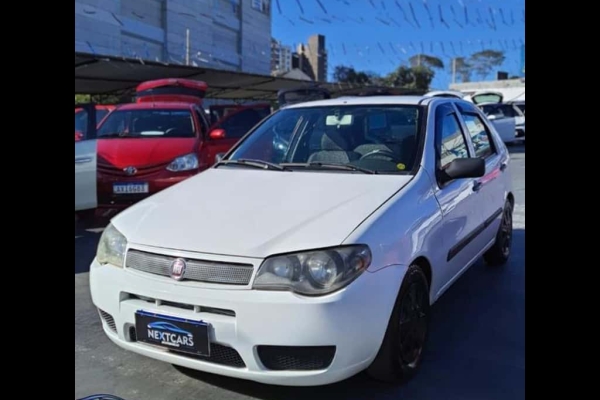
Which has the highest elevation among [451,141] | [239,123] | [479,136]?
[239,123]

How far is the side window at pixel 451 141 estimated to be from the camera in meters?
3.49

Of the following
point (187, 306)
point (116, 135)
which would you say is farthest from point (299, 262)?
point (116, 135)

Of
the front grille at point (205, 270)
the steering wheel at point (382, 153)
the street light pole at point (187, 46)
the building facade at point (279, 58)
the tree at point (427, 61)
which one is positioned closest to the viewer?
the front grille at point (205, 270)

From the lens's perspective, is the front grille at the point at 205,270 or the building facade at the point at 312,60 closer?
the front grille at the point at 205,270

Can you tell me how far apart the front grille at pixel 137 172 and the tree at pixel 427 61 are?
1889 inches

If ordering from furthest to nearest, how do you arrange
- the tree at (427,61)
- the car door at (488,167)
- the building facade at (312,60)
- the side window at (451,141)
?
the tree at (427,61) → the building facade at (312,60) → the car door at (488,167) → the side window at (451,141)

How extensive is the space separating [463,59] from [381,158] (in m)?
54.5

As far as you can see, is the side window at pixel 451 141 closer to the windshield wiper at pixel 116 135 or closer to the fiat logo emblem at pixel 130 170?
the fiat logo emblem at pixel 130 170

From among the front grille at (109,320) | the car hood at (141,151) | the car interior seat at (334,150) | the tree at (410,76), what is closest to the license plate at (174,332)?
the front grille at (109,320)

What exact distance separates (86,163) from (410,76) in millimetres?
45434

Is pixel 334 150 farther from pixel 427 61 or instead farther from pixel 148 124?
pixel 427 61

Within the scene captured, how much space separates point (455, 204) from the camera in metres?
3.29
